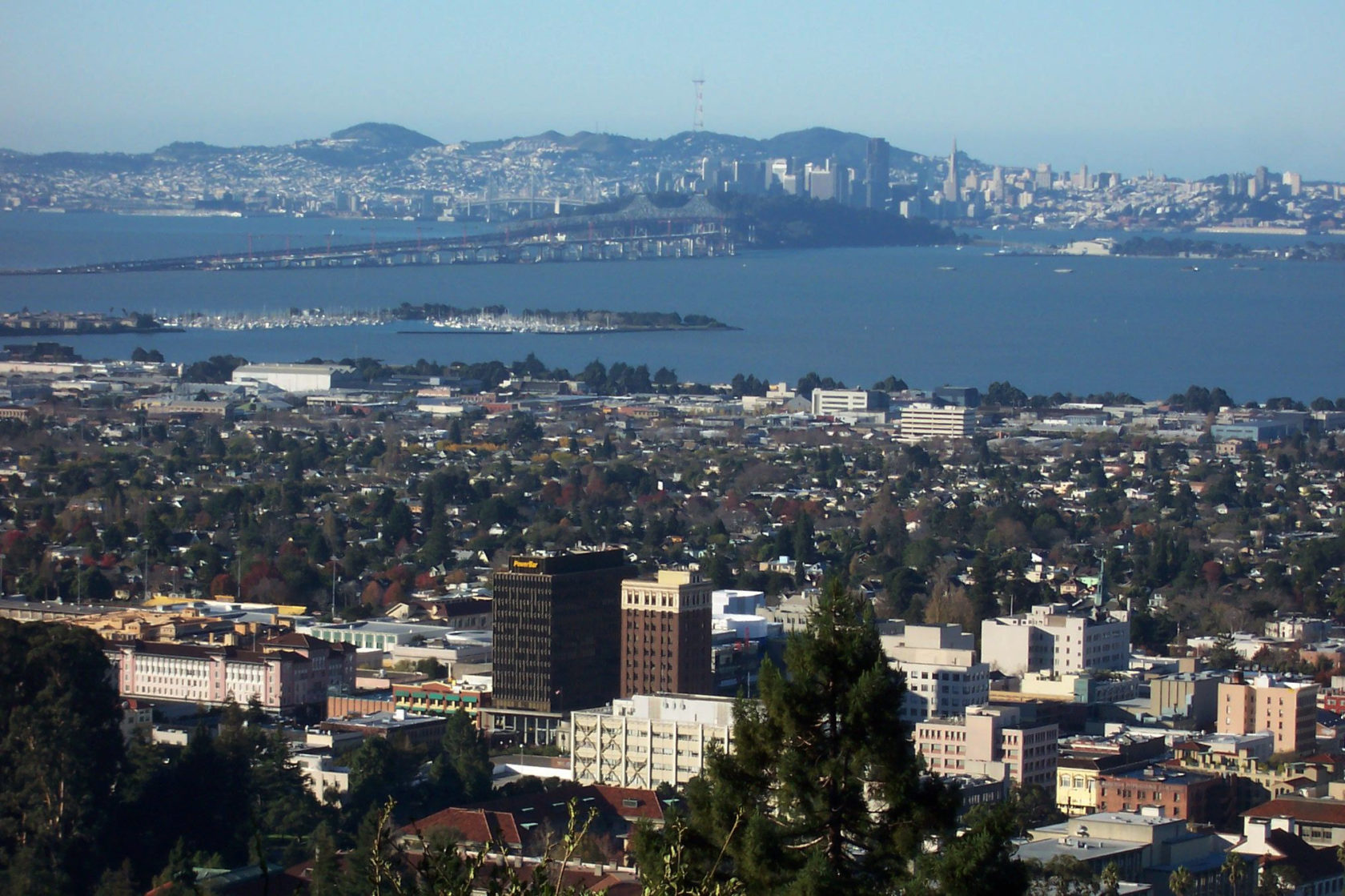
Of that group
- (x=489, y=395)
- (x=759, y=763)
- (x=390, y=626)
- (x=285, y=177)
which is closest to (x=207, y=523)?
(x=390, y=626)

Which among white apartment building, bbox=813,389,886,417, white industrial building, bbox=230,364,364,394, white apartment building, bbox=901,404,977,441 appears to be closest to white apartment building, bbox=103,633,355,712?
white apartment building, bbox=901,404,977,441

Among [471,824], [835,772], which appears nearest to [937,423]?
[471,824]

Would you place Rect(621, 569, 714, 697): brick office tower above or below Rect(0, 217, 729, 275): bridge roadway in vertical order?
above

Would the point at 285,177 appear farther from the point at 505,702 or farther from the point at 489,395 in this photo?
the point at 505,702

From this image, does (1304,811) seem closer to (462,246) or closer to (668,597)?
(668,597)

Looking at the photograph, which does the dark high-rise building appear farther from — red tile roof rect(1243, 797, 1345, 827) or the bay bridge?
red tile roof rect(1243, 797, 1345, 827)
